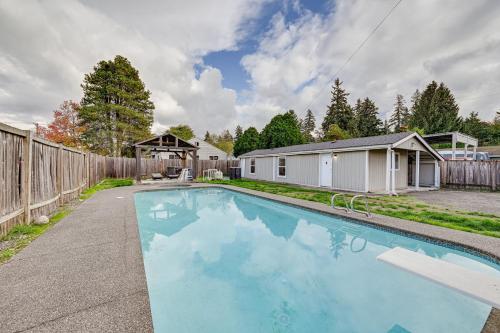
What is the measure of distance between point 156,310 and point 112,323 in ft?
2.80

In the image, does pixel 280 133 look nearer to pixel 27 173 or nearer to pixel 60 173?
pixel 60 173

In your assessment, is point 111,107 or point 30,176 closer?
point 30,176

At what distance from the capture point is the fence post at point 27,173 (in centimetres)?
392

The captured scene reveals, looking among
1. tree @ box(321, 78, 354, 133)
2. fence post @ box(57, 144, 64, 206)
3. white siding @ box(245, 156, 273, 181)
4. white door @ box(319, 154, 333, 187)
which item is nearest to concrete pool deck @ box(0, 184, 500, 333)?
fence post @ box(57, 144, 64, 206)

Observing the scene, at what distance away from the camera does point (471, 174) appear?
1182 cm

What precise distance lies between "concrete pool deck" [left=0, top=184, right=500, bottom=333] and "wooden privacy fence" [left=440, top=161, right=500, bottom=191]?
1076cm

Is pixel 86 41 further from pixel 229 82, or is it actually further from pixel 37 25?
pixel 229 82

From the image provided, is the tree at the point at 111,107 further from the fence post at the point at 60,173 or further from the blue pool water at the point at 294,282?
the blue pool water at the point at 294,282

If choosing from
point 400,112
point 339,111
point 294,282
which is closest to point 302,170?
point 294,282

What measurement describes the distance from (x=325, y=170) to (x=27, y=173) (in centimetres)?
1141

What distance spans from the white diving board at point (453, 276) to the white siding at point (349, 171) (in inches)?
304

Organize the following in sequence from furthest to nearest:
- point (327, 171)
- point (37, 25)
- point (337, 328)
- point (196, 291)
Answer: point (327, 171) → point (37, 25) → point (196, 291) → point (337, 328)

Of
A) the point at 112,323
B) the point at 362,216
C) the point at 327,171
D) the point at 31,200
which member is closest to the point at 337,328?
the point at 112,323

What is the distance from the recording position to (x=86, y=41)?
1015cm
